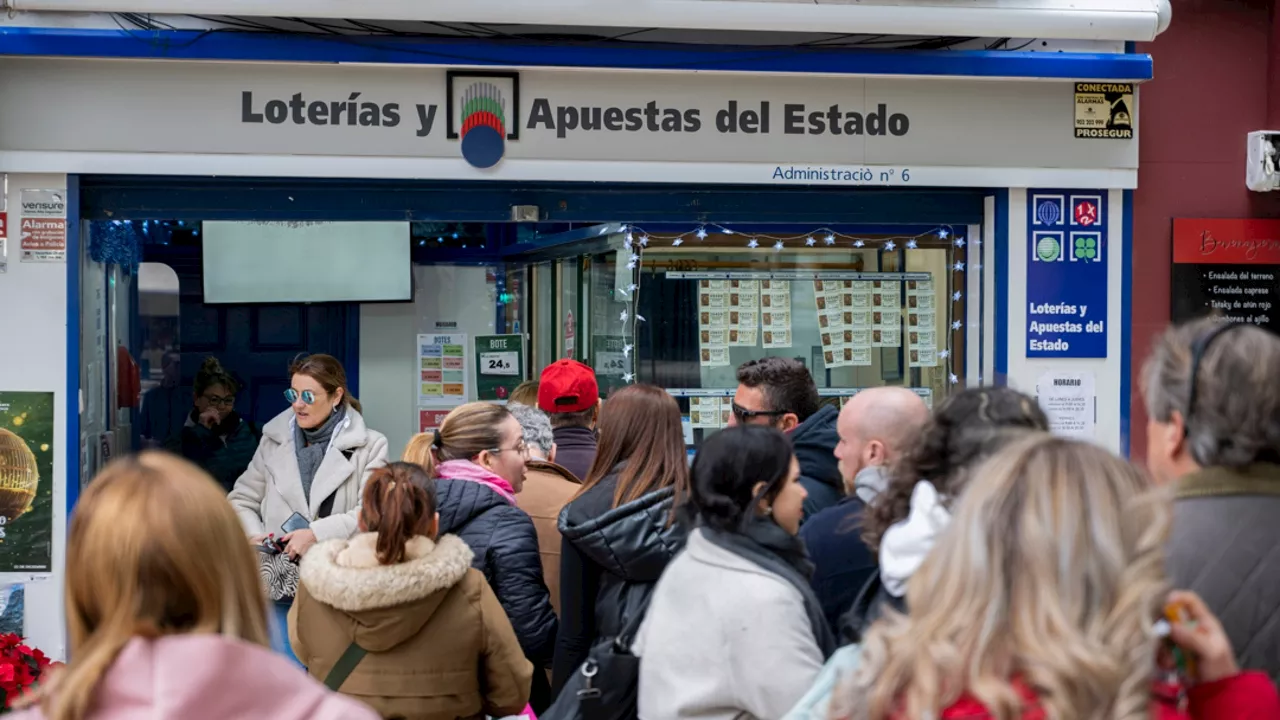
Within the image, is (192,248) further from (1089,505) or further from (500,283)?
(1089,505)

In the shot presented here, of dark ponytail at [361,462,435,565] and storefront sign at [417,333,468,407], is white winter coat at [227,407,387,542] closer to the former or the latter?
dark ponytail at [361,462,435,565]

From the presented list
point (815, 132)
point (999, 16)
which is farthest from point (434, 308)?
point (999, 16)

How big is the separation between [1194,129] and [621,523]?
3.90m

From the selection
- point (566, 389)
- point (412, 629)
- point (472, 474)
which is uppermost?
point (566, 389)

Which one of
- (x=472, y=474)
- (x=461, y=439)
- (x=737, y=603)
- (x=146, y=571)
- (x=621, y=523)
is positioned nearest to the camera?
(x=146, y=571)

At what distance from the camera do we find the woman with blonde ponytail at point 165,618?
172 centimetres

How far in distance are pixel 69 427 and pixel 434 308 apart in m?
2.40

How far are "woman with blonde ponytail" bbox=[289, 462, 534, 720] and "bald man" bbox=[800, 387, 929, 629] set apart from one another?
0.84 m

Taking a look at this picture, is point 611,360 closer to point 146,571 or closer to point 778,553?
point 778,553

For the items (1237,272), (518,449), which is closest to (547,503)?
(518,449)

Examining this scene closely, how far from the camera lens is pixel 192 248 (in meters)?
7.14

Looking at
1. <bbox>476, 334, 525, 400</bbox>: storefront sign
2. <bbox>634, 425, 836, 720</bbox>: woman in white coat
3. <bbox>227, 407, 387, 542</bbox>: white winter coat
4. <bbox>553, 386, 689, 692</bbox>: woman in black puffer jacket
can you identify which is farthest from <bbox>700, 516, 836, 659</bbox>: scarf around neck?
<bbox>476, 334, 525, 400</bbox>: storefront sign

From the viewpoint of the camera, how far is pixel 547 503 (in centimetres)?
441

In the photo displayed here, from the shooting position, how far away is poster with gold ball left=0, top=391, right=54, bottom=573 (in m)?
5.21
